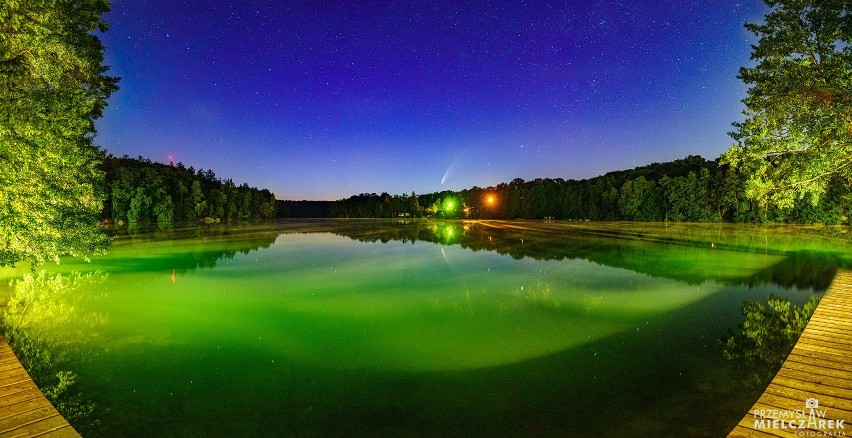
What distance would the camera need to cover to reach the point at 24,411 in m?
6.11

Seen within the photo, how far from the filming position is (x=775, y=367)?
29.4 feet

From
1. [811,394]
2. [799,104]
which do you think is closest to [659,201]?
[799,104]

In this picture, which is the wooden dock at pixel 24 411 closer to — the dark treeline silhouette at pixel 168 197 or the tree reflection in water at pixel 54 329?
the tree reflection in water at pixel 54 329

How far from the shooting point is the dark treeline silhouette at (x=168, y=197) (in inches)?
3580

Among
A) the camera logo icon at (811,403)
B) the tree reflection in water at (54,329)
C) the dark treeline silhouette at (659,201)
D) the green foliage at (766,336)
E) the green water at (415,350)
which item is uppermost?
the dark treeline silhouette at (659,201)

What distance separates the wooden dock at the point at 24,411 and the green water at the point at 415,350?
107cm

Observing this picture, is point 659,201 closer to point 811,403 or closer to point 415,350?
point 415,350

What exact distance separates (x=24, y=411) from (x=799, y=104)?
2450cm

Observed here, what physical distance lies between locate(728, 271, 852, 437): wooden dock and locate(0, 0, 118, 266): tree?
56.9ft

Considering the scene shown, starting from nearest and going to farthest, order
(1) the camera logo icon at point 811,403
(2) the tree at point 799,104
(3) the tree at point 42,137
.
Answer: (1) the camera logo icon at point 811,403 → (3) the tree at point 42,137 → (2) the tree at point 799,104

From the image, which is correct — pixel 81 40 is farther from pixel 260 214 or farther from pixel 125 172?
pixel 260 214

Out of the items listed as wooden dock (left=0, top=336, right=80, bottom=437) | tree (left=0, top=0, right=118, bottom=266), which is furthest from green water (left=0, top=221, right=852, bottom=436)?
tree (left=0, top=0, right=118, bottom=266)

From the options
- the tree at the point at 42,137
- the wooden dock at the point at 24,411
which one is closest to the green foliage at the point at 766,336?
the wooden dock at the point at 24,411

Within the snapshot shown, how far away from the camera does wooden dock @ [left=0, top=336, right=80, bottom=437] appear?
5582mm
